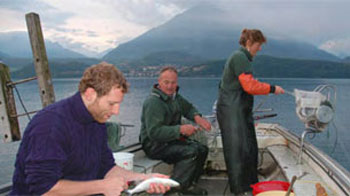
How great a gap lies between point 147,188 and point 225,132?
6.63ft

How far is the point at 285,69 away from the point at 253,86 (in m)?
99.2

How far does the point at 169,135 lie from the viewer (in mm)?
3775

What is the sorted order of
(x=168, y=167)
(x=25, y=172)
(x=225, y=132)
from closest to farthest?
(x=25, y=172) < (x=225, y=132) < (x=168, y=167)

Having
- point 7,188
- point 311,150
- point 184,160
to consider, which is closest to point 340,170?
point 311,150

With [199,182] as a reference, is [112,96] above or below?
above

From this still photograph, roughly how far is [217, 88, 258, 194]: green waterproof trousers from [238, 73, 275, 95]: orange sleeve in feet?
0.74

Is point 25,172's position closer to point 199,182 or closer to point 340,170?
point 340,170

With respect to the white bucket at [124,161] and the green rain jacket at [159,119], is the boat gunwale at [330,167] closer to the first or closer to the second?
the green rain jacket at [159,119]

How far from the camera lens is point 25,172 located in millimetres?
1633

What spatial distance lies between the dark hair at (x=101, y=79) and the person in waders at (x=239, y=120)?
7.14 ft

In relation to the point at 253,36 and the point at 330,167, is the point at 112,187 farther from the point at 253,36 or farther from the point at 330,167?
the point at 253,36

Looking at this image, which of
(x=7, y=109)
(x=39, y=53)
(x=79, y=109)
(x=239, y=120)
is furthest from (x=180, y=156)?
(x=7, y=109)

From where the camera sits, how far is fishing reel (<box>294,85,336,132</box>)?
3.24 metres

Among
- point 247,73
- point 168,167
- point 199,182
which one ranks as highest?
point 247,73
